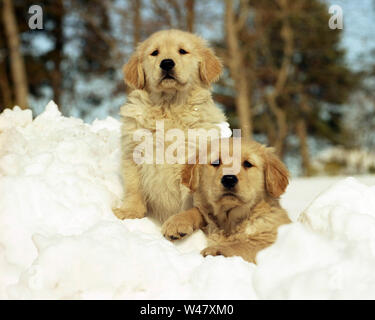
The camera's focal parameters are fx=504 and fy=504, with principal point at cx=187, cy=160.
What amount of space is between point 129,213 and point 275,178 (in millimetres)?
1166

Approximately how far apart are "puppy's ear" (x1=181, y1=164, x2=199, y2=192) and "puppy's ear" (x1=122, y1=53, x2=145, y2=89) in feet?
3.32

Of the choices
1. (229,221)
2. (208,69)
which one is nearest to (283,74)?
(208,69)

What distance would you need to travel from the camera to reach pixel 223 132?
4.34 meters

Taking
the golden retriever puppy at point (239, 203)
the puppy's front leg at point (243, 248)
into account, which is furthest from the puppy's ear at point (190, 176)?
the puppy's front leg at point (243, 248)

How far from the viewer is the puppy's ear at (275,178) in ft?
11.0

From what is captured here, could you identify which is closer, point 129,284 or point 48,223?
point 129,284

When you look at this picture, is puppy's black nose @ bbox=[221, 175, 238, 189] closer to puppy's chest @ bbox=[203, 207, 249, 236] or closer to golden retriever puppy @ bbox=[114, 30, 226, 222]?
puppy's chest @ bbox=[203, 207, 249, 236]

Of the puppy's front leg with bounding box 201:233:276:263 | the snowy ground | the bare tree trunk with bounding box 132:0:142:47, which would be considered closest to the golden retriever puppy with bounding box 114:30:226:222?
the snowy ground

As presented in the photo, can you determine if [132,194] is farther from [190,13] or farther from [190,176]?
[190,13]

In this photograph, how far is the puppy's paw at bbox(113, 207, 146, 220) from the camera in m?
3.79

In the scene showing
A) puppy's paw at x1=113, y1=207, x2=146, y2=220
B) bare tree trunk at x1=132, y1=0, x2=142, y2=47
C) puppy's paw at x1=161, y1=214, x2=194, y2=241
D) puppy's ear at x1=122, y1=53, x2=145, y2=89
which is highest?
bare tree trunk at x1=132, y1=0, x2=142, y2=47
